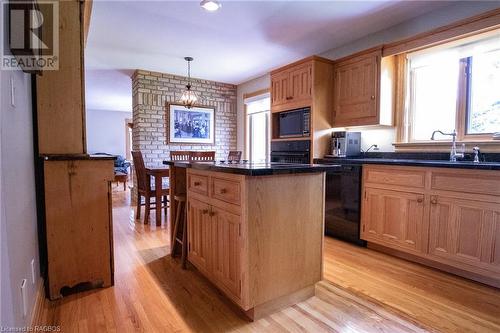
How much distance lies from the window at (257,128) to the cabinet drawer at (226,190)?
341cm

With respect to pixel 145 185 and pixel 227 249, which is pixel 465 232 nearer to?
pixel 227 249

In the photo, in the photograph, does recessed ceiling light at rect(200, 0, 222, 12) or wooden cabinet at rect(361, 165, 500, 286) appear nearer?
wooden cabinet at rect(361, 165, 500, 286)

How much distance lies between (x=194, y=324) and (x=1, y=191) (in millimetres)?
1145

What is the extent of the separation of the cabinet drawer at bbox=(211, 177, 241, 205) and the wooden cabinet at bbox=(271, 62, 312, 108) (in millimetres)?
2100

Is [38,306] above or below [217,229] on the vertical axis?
below

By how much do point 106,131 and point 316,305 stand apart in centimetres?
960

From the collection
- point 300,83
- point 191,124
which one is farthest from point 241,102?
Result: point 300,83

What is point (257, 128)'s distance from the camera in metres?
5.45

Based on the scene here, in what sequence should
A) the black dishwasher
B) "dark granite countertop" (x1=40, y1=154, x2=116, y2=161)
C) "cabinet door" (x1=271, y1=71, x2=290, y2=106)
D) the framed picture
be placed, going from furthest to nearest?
1. the framed picture
2. "cabinet door" (x1=271, y1=71, x2=290, y2=106)
3. the black dishwasher
4. "dark granite countertop" (x1=40, y1=154, x2=116, y2=161)

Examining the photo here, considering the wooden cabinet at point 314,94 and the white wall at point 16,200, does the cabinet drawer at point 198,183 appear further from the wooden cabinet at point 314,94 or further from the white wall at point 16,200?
the wooden cabinet at point 314,94

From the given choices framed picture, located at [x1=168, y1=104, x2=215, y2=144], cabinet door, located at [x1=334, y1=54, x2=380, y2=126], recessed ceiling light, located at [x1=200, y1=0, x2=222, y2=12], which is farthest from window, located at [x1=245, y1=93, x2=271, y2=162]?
recessed ceiling light, located at [x1=200, y1=0, x2=222, y2=12]

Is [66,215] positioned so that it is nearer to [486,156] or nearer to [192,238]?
[192,238]

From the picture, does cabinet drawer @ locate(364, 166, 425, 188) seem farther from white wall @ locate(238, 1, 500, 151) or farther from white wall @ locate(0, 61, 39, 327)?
white wall @ locate(0, 61, 39, 327)

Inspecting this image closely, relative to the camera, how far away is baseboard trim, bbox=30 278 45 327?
56.4 inches
